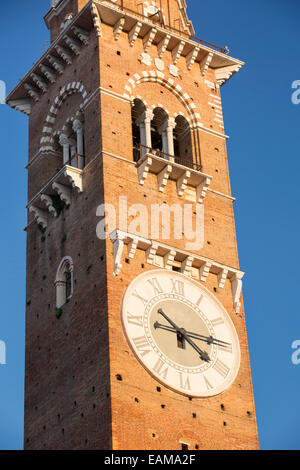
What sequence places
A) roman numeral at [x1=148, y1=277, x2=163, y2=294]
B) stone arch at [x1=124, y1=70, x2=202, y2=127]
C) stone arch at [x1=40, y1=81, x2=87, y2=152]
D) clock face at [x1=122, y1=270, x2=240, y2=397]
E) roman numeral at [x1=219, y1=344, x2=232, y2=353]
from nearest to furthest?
clock face at [x1=122, y1=270, x2=240, y2=397]
roman numeral at [x1=148, y1=277, x2=163, y2=294]
roman numeral at [x1=219, y1=344, x2=232, y2=353]
stone arch at [x1=124, y1=70, x2=202, y2=127]
stone arch at [x1=40, y1=81, x2=87, y2=152]

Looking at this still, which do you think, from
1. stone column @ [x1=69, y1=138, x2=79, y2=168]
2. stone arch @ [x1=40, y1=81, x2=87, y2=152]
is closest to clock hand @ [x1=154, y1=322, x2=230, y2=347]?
stone column @ [x1=69, y1=138, x2=79, y2=168]

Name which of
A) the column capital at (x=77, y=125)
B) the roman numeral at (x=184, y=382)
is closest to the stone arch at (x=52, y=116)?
the column capital at (x=77, y=125)

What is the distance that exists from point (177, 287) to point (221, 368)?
2.56 m

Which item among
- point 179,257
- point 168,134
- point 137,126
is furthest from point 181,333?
point 137,126

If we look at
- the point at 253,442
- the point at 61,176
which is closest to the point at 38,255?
the point at 61,176

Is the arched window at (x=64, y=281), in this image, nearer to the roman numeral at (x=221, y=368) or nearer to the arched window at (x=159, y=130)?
the roman numeral at (x=221, y=368)

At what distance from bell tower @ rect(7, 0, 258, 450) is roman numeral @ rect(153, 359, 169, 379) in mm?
26

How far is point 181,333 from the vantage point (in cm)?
3541

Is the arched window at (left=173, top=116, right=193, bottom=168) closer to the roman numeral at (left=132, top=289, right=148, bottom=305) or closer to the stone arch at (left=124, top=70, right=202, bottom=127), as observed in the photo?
the stone arch at (left=124, top=70, right=202, bottom=127)

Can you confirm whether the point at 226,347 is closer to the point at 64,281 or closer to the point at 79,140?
the point at 64,281

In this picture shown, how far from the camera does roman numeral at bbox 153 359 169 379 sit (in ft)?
112

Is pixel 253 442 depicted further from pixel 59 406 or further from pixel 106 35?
pixel 106 35
